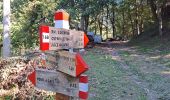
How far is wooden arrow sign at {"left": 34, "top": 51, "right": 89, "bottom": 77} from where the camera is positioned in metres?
3.60

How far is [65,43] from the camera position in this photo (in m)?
4.07

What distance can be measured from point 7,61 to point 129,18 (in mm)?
32853

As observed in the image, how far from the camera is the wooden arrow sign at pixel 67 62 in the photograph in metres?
3.60

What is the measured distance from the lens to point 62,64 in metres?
3.94

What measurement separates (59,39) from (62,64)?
308 mm

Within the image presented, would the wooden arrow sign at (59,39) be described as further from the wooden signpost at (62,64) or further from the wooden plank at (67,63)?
the wooden plank at (67,63)

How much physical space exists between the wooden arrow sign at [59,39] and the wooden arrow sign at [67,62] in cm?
13

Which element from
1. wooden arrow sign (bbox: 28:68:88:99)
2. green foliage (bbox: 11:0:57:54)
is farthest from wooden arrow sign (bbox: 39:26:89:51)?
green foliage (bbox: 11:0:57:54)

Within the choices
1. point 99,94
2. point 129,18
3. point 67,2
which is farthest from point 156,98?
point 129,18

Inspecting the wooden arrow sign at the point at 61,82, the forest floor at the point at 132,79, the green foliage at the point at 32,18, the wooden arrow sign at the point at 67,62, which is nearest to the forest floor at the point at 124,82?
the forest floor at the point at 132,79

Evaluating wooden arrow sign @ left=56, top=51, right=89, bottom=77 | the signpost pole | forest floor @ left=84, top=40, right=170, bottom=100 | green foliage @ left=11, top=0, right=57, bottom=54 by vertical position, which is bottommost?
forest floor @ left=84, top=40, right=170, bottom=100

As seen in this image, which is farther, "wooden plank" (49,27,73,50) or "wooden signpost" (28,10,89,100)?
"wooden plank" (49,27,73,50)

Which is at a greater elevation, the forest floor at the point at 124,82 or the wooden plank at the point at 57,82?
the wooden plank at the point at 57,82

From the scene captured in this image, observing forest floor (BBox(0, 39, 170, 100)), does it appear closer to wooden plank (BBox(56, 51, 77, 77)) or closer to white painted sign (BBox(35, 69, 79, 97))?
white painted sign (BBox(35, 69, 79, 97))
